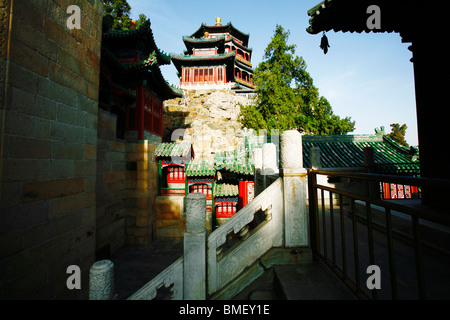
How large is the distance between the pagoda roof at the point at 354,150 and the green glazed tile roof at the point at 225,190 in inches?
152

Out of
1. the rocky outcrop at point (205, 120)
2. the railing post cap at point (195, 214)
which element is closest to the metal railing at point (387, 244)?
the railing post cap at point (195, 214)

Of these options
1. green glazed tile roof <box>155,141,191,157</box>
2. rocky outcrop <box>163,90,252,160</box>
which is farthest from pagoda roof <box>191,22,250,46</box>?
green glazed tile roof <box>155,141,191,157</box>

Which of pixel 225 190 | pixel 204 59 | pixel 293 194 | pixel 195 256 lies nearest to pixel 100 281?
pixel 195 256

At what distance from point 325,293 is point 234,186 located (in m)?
8.58

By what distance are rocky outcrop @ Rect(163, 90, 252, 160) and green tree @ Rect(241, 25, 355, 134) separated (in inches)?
280

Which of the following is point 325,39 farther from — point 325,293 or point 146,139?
point 146,139

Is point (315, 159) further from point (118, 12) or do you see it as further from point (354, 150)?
point (118, 12)

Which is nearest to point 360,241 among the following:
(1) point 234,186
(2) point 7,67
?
(2) point 7,67

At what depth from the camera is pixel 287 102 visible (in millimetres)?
13961

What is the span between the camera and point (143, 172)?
29.3ft

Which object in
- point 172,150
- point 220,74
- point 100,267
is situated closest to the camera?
point 100,267

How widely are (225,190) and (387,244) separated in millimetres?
8079

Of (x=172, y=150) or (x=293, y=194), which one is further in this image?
(x=172, y=150)

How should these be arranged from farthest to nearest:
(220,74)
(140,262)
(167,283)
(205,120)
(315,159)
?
(220,74)
(205,120)
(140,262)
(315,159)
(167,283)
